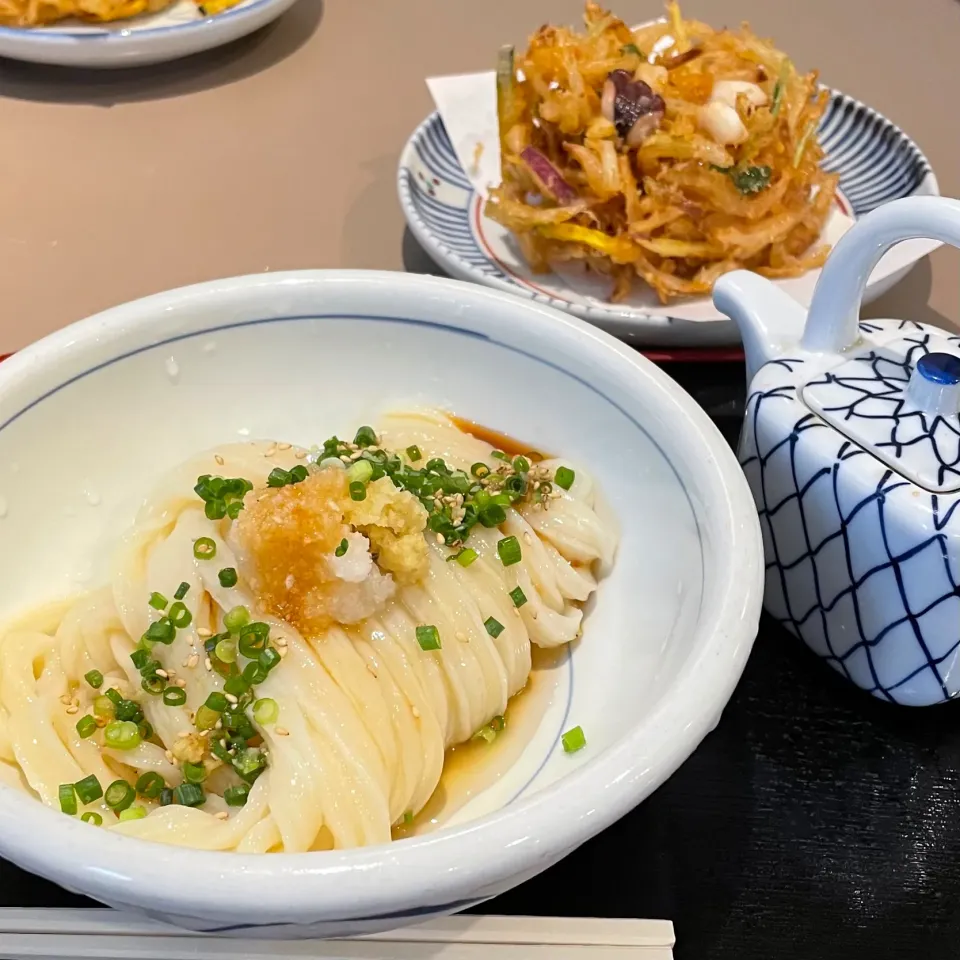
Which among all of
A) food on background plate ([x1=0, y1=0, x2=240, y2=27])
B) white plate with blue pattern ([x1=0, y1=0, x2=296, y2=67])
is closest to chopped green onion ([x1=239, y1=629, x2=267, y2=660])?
white plate with blue pattern ([x1=0, y1=0, x2=296, y2=67])

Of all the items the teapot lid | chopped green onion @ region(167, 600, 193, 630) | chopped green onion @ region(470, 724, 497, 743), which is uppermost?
the teapot lid

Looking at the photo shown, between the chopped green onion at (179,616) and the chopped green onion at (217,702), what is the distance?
0.41 ft

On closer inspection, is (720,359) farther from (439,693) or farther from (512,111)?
(439,693)

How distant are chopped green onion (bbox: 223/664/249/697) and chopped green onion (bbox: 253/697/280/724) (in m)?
0.03

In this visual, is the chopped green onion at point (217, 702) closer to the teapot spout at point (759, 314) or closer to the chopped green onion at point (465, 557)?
the chopped green onion at point (465, 557)

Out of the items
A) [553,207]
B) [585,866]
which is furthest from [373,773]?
[553,207]

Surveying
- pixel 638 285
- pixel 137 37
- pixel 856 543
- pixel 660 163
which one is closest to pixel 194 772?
pixel 856 543

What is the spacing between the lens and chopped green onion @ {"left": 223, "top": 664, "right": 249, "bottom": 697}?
1184 mm

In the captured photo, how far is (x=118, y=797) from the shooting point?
116cm

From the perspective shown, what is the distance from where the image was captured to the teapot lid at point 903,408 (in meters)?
1.27

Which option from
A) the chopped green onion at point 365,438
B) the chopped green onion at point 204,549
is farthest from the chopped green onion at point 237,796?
the chopped green onion at point 365,438

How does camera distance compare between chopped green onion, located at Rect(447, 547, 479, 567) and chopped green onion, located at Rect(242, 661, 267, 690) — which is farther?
chopped green onion, located at Rect(447, 547, 479, 567)

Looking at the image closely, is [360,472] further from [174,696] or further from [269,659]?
[174,696]

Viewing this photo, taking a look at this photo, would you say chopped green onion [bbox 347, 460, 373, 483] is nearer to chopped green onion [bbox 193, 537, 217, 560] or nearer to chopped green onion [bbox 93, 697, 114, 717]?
chopped green onion [bbox 193, 537, 217, 560]
